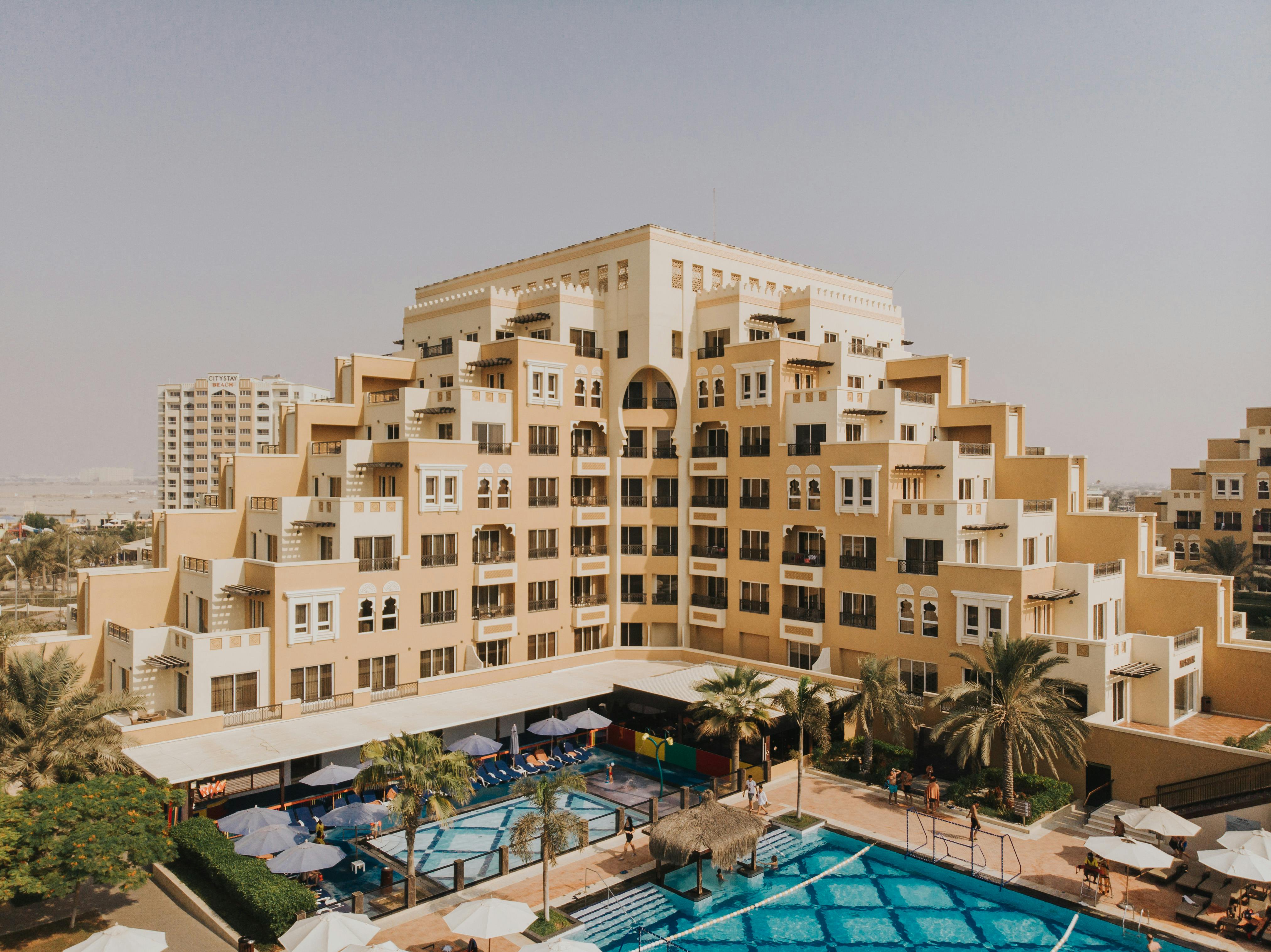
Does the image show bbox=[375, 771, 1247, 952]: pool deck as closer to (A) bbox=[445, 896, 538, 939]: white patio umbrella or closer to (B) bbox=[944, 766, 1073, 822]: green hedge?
(B) bbox=[944, 766, 1073, 822]: green hedge

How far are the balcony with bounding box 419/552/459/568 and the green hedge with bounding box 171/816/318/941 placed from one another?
15903 millimetres

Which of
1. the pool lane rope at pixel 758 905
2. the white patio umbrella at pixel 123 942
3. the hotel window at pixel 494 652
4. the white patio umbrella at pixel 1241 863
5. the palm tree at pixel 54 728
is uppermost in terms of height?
the palm tree at pixel 54 728

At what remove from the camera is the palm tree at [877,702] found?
34656 millimetres

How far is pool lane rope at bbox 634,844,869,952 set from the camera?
23.8m

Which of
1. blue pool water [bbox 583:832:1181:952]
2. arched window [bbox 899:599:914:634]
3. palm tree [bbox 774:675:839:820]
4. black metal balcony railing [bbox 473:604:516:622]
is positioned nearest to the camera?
blue pool water [bbox 583:832:1181:952]

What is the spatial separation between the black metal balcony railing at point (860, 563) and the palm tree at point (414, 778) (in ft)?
74.9

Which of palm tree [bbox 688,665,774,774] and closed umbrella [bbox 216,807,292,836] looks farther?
palm tree [bbox 688,665,774,774]

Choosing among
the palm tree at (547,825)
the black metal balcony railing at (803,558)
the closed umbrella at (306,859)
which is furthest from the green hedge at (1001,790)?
the closed umbrella at (306,859)

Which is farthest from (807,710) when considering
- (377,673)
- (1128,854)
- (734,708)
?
(377,673)

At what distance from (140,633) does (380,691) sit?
406 inches

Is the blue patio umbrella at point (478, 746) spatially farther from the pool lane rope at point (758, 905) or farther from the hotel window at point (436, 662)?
the pool lane rope at point (758, 905)

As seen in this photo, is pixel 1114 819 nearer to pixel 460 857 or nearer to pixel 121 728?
pixel 460 857

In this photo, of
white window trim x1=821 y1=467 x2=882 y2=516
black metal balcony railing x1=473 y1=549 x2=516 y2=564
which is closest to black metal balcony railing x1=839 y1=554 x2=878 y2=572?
white window trim x1=821 y1=467 x2=882 y2=516

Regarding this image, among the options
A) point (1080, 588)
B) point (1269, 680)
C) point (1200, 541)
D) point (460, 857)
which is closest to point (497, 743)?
point (460, 857)
